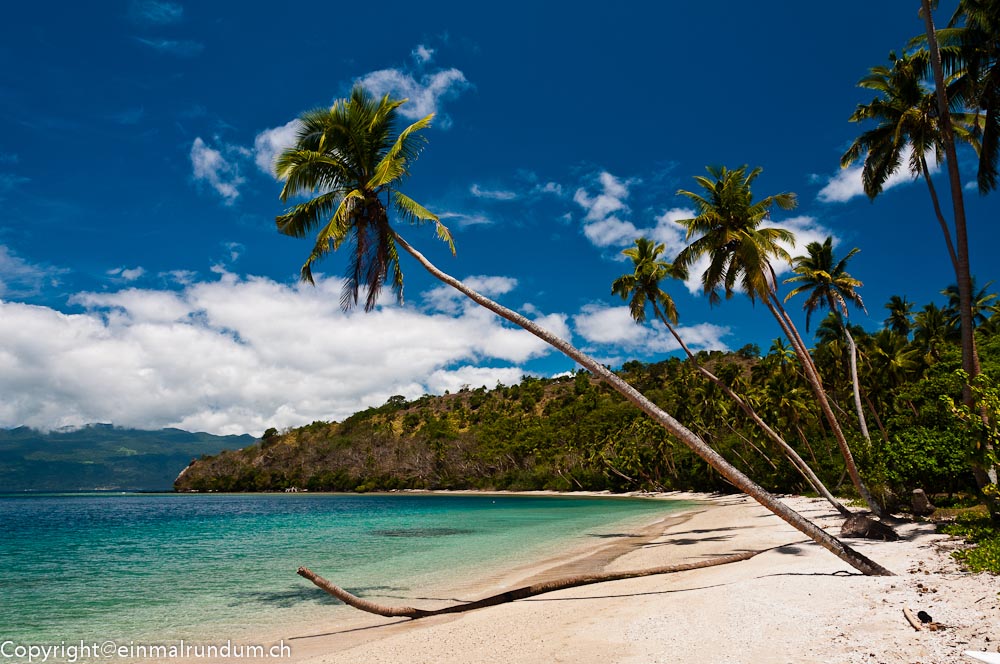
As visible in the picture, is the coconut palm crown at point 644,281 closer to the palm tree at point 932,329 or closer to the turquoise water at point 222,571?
the turquoise water at point 222,571

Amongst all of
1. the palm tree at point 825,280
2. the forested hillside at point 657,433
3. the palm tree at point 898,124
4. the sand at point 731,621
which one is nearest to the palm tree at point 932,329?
the forested hillside at point 657,433

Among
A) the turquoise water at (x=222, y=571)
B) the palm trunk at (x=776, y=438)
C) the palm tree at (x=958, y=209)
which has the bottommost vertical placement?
the turquoise water at (x=222, y=571)

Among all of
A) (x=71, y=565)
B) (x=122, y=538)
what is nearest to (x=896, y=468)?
(x=71, y=565)

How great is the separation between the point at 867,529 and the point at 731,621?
8.29 meters

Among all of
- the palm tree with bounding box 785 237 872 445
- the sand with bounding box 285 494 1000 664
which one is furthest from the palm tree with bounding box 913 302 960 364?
the sand with bounding box 285 494 1000 664

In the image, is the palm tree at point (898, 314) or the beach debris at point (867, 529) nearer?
the beach debris at point (867, 529)

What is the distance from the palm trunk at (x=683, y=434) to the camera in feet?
28.8

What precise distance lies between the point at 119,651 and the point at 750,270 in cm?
1848

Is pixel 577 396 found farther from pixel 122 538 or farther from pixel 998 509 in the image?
pixel 998 509

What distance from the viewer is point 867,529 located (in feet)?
42.7

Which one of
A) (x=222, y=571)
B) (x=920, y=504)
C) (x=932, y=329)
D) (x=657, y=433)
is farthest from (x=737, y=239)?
(x=657, y=433)

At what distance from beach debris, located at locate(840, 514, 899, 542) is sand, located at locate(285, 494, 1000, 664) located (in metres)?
0.47

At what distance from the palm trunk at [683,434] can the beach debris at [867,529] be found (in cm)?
346

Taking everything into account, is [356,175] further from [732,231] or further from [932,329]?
[932,329]
